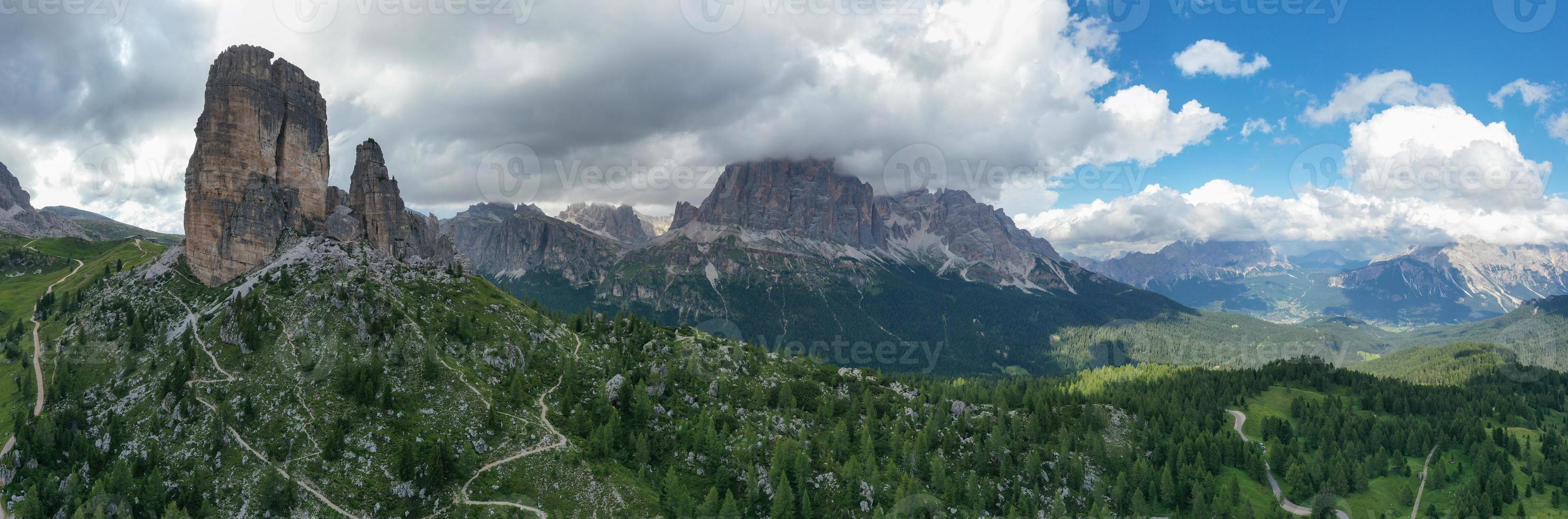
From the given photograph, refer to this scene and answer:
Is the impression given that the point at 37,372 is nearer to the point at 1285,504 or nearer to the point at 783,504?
the point at 783,504

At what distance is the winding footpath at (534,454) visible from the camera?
79794 millimetres

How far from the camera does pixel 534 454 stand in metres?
89.7

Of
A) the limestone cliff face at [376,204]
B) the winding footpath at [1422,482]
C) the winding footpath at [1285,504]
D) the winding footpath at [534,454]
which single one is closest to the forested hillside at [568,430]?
the winding footpath at [534,454]

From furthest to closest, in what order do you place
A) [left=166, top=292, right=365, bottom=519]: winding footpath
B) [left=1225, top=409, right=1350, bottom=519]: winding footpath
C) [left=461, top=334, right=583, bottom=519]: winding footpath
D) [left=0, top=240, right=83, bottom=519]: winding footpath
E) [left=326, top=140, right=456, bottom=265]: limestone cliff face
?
1. [left=326, top=140, right=456, bottom=265]: limestone cliff face
2. [left=1225, top=409, right=1350, bottom=519]: winding footpath
3. [left=461, top=334, right=583, bottom=519]: winding footpath
4. [left=0, top=240, right=83, bottom=519]: winding footpath
5. [left=166, top=292, right=365, bottom=519]: winding footpath

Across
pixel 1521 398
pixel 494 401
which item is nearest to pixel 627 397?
pixel 494 401

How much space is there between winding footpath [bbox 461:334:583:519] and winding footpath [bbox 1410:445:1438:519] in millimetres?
142660

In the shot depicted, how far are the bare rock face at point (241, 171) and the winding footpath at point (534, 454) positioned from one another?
5696 cm

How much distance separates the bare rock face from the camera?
12100 cm

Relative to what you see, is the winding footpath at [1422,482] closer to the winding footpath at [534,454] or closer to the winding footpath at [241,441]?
the winding footpath at [534,454]

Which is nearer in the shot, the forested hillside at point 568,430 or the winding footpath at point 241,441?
the winding footpath at point 241,441

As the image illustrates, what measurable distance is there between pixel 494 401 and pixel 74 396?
56.4 metres

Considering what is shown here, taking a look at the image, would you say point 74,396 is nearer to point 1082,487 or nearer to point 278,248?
point 278,248

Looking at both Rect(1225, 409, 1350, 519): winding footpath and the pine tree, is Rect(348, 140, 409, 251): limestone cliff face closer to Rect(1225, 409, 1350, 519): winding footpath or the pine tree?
the pine tree

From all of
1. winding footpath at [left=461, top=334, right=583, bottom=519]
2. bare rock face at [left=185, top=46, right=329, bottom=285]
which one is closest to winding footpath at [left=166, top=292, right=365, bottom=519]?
winding footpath at [left=461, top=334, right=583, bottom=519]
